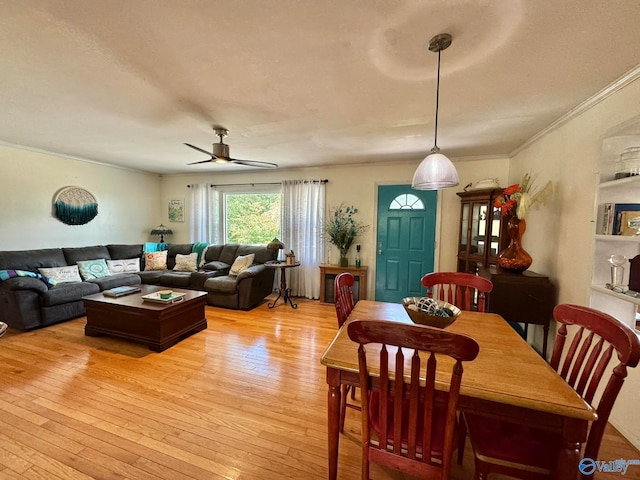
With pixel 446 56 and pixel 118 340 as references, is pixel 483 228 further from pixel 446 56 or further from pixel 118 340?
pixel 118 340

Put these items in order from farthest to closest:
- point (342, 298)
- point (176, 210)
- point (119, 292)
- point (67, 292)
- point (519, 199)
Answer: point (176, 210), point (67, 292), point (119, 292), point (519, 199), point (342, 298)

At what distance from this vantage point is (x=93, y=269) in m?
3.99

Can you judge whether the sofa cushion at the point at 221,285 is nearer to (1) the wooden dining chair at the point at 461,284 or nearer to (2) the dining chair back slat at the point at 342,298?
(2) the dining chair back slat at the point at 342,298

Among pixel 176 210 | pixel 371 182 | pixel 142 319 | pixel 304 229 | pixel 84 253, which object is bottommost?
pixel 142 319

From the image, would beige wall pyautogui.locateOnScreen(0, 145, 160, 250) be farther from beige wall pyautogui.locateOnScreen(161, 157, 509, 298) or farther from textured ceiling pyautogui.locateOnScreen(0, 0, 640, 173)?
beige wall pyautogui.locateOnScreen(161, 157, 509, 298)

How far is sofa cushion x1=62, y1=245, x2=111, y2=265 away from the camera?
156 inches

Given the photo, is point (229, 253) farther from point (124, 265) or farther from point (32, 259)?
point (32, 259)

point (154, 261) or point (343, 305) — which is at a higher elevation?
point (343, 305)

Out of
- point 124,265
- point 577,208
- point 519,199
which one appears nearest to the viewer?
point 577,208

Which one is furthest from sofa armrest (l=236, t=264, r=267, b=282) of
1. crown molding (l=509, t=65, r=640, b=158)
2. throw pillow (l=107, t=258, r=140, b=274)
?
crown molding (l=509, t=65, r=640, b=158)

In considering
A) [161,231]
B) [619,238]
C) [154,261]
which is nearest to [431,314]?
[619,238]


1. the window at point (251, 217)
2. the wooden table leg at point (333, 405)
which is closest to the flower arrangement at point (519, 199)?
the wooden table leg at point (333, 405)

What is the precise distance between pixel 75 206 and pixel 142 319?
9.60 feet

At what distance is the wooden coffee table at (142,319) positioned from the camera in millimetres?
2699
